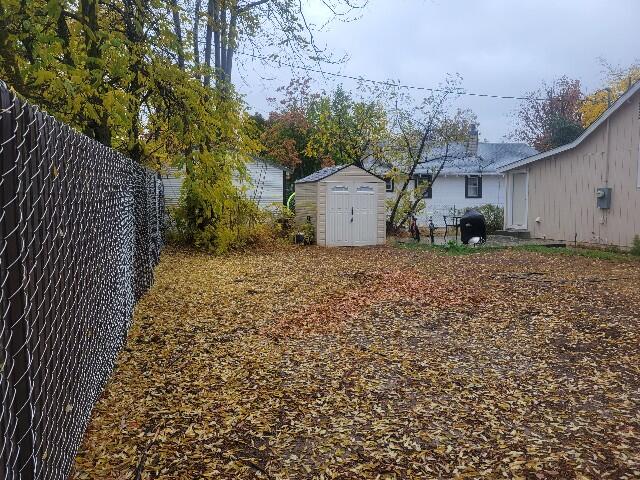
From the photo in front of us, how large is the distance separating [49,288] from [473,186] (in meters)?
25.2

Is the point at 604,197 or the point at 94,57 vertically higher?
the point at 94,57

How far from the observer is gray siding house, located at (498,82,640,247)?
12852mm

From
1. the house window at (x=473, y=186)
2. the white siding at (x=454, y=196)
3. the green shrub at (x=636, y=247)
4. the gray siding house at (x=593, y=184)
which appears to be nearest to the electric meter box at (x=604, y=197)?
the gray siding house at (x=593, y=184)

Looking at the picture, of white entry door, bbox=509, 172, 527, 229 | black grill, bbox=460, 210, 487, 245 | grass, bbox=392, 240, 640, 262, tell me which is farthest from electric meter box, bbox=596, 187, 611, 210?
white entry door, bbox=509, 172, 527, 229

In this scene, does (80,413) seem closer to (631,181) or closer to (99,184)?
(99,184)

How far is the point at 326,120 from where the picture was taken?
71.1ft

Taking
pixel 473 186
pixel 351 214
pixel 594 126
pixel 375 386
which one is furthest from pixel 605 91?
pixel 375 386

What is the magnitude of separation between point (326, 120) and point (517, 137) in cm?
1846

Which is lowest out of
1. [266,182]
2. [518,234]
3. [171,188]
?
[518,234]

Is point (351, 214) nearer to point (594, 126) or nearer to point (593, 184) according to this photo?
point (593, 184)

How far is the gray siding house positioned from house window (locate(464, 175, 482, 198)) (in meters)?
7.70

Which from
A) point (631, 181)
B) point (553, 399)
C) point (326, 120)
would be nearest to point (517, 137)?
point (326, 120)

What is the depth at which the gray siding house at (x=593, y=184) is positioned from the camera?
1285cm

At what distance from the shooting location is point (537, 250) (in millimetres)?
14023
